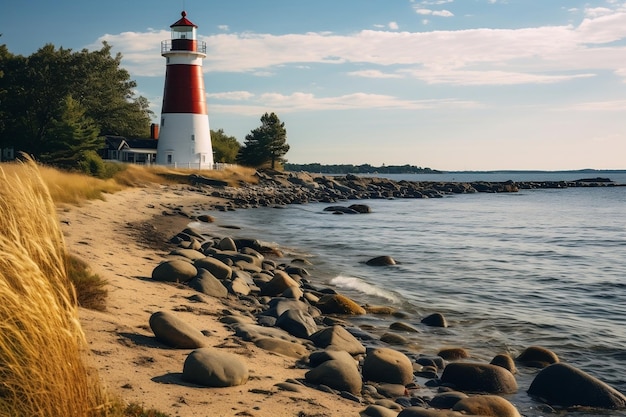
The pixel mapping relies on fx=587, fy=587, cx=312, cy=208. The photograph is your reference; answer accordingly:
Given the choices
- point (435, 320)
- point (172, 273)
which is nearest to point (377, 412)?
point (435, 320)

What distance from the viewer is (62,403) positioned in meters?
3.71

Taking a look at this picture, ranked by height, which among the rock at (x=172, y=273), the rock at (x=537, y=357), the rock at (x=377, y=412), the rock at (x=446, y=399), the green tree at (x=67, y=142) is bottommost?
the rock at (x=537, y=357)

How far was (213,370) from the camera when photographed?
19.4 ft

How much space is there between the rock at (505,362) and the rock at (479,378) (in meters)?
0.60

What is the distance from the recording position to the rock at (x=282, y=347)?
25.6 ft

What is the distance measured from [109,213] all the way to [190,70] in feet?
78.2

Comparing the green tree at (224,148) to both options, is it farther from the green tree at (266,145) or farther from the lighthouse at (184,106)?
the lighthouse at (184,106)

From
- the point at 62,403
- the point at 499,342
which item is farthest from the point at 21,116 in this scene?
the point at 62,403

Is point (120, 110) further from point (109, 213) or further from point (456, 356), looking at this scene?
point (456, 356)

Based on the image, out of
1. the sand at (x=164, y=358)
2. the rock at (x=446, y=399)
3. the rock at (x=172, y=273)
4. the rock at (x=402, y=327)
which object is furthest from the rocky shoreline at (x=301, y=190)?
the rock at (x=446, y=399)

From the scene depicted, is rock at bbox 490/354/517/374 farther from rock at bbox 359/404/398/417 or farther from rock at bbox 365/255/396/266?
rock at bbox 365/255/396/266

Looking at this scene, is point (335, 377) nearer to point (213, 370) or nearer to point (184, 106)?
point (213, 370)

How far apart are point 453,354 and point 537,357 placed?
4.22 ft

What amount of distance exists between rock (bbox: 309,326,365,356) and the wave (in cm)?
440
